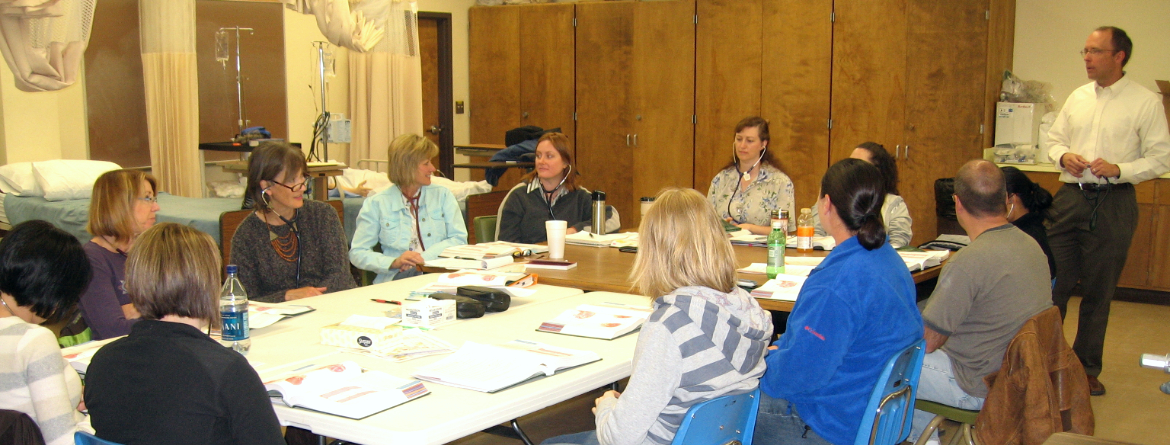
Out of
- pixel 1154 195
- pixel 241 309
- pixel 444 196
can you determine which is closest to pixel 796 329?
pixel 241 309

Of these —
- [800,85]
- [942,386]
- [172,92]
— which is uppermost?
[800,85]

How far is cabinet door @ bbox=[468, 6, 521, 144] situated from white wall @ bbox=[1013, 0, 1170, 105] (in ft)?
13.2

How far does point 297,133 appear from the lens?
7469 mm

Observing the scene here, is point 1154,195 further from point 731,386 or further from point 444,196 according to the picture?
point 731,386

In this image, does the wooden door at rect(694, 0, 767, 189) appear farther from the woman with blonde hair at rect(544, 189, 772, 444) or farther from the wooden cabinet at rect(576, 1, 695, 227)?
the woman with blonde hair at rect(544, 189, 772, 444)

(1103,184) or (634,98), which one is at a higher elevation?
(634,98)

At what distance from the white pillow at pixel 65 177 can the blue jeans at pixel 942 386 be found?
4.72m

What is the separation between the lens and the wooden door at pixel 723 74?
7.08m

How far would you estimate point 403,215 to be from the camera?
4035 mm

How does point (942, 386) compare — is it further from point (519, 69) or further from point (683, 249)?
point (519, 69)

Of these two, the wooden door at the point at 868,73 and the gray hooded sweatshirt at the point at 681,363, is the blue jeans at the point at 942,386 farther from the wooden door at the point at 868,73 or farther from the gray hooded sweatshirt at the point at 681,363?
the wooden door at the point at 868,73

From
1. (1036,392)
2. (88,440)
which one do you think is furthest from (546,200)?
(88,440)

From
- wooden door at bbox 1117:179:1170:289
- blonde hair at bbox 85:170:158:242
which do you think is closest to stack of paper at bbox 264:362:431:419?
blonde hair at bbox 85:170:158:242

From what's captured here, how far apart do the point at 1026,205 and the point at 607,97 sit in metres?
4.65
